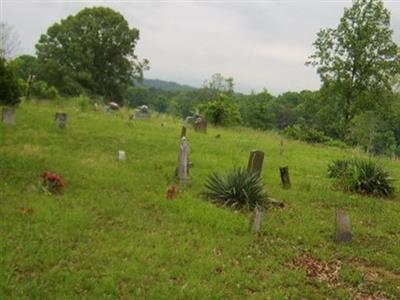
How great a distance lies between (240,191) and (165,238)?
9.50 ft

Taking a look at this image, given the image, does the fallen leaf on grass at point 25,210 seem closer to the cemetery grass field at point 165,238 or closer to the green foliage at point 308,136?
the cemetery grass field at point 165,238

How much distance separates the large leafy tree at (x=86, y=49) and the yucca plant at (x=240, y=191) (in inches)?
1412

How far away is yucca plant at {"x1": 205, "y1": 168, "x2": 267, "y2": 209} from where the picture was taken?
431 inches

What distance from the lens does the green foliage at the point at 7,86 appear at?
19.8 meters

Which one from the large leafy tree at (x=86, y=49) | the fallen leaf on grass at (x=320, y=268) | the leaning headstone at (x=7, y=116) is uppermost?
the large leafy tree at (x=86, y=49)

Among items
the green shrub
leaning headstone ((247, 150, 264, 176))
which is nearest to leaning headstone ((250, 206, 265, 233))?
leaning headstone ((247, 150, 264, 176))

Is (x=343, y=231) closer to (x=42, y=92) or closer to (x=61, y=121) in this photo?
(x=61, y=121)

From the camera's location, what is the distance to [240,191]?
36.3ft

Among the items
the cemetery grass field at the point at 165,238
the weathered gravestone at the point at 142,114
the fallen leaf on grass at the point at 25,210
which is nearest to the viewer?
the cemetery grass field at the point at 165,238

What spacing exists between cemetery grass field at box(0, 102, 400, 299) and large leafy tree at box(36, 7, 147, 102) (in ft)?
106

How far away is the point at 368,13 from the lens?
2905 centimetres

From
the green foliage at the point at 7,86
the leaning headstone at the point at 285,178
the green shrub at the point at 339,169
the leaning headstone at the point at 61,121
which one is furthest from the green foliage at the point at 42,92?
the leaning headstone at the point at 285,178

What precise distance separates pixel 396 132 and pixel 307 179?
62.6 meters

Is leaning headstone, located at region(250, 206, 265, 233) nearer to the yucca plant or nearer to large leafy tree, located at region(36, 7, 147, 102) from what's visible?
the yucca plant
